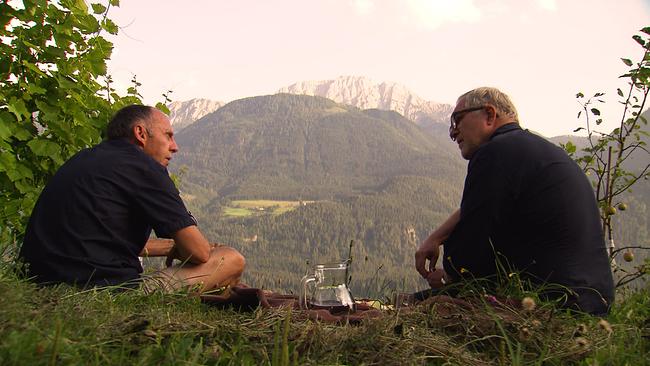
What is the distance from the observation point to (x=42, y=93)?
5152 millimetres

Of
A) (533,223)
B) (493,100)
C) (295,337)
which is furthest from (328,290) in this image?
(493,100)

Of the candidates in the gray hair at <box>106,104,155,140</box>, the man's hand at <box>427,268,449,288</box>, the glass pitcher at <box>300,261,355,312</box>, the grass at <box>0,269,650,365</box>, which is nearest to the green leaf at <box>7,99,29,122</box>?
the gray hair at <box>106,104,155,140</box>

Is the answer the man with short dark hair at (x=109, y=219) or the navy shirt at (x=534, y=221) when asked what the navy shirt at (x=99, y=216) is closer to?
the man with short dark hair at (x=109, y=219)

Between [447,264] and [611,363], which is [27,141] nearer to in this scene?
[447,264]

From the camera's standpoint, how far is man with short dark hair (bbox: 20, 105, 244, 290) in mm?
3938

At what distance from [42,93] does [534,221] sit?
4.34 metres

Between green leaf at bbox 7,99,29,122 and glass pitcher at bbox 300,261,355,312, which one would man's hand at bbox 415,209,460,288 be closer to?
glass pitcher at bbox 300,261,355,312

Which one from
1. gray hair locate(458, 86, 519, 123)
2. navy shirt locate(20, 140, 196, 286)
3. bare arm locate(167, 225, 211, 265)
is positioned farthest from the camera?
gray hair locate(458, 86, 519, 123)

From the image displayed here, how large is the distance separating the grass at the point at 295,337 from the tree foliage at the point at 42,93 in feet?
7.06

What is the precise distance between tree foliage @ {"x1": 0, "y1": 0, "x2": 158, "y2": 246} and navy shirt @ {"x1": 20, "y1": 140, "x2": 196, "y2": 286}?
105cm

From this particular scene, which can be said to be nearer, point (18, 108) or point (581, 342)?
point (581, 342)

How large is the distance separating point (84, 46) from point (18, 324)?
13.3 ft

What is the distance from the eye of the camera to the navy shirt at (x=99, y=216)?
12.9 ft

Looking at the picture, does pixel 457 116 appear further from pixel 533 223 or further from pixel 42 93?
pixel 42 93
